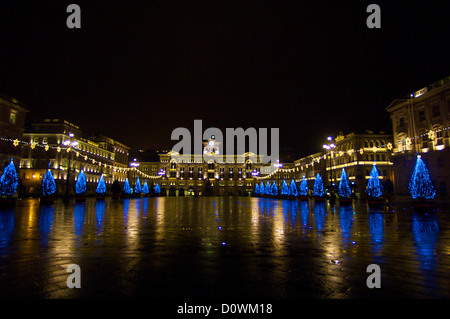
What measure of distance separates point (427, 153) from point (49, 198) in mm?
39994

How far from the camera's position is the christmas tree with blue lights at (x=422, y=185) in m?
19.7

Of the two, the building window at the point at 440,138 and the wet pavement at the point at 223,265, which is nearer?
the wet pavement at the point at 223,265

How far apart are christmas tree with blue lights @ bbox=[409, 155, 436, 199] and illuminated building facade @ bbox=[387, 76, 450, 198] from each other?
10982 millimetres

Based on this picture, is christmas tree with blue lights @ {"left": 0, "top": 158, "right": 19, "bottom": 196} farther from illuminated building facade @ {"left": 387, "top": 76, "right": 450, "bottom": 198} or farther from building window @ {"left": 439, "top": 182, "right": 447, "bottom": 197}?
building window @ {"left": 439, "top": 182, "right": 447, "bottom": 197}

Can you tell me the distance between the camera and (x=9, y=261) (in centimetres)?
559

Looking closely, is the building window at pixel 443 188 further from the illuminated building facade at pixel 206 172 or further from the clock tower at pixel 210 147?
the clock tower at pixel 210 147

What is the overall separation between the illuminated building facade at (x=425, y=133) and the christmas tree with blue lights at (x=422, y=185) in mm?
10982

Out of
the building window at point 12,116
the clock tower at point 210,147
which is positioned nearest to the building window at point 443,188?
the building window at point 12,116

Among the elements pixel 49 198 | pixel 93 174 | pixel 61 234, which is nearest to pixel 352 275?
pixel 61 234

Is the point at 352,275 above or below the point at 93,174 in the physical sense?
below

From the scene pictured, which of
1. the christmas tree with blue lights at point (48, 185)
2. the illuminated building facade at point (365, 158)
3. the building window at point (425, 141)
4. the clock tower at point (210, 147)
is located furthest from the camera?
the clock tower at point (210, 147)

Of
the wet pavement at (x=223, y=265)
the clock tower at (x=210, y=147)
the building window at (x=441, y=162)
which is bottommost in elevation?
the wet pavement at (x=223, y=265)

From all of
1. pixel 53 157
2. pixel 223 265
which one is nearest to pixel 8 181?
pixel 223 265
